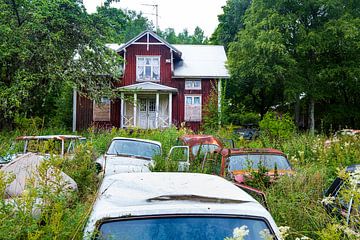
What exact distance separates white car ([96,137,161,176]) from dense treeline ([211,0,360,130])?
18.9 meters

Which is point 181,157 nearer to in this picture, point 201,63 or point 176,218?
point 176,218

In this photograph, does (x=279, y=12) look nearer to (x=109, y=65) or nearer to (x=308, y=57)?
(x=308, y=57)

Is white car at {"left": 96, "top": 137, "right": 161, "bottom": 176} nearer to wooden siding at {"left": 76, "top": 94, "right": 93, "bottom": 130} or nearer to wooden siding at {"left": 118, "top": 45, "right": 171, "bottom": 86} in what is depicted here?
wooden siding at {"left": 118, "top": 45, "right": 171, "bottom": 86}

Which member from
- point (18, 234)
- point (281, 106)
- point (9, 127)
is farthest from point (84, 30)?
point (281, 106)

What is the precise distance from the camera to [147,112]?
101 feet

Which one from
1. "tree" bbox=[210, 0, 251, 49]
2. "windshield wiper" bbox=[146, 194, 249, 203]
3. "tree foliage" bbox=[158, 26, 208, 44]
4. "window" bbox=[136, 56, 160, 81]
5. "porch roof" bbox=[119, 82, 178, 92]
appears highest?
"tree foliage" bbox=[158, 26, 208, 44]

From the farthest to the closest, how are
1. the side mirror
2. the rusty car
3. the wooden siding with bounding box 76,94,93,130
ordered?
the wooden siding with bounding box 76,94,93,130, the side mirror, the rusty car

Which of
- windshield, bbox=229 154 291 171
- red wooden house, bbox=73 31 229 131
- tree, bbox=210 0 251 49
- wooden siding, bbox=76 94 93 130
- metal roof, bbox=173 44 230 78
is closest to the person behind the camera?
windshield, bbox=229 154 291 171

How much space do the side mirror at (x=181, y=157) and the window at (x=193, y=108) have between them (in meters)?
20.1

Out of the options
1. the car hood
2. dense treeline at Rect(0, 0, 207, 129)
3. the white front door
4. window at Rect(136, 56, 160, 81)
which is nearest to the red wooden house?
window at Rect(136, 56, 160, 81)

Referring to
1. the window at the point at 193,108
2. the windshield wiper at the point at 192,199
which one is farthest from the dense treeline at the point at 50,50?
the windshield wiper at the point at 192,199

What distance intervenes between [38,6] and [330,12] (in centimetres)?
2166

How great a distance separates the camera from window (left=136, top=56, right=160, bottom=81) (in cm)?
3027

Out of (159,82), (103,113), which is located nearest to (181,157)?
(159,82)
